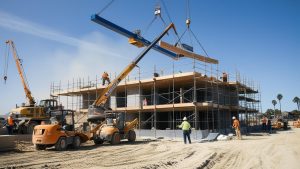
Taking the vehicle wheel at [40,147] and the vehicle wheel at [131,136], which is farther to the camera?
the vehicle wheel at [131,136]

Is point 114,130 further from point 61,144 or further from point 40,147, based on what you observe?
point 40,147

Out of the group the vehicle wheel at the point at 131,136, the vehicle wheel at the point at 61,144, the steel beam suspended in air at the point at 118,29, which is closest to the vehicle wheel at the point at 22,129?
the vehicle wheel at the point at 131,136

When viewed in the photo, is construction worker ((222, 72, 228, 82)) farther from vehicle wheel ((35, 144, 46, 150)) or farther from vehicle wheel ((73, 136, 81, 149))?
vehicle wheel ((35, 144, 46, 150))

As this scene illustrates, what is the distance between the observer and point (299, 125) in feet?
142

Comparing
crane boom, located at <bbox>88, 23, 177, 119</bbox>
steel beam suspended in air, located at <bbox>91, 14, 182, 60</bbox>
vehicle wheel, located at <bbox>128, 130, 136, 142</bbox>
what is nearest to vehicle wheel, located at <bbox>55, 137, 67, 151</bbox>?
crane boom, located at <bbox>88, 23, 177, 119</bbox>

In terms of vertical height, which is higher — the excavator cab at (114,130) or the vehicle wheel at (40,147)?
the excavator cab at (114,130)

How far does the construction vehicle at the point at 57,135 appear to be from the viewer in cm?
1419

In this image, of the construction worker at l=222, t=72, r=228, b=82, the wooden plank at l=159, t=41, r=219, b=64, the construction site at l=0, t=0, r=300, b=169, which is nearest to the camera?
the construction site at l=0, t=0, r=300, b=169

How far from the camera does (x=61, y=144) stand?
48.3 feet

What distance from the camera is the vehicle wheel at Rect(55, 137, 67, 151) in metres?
14.6

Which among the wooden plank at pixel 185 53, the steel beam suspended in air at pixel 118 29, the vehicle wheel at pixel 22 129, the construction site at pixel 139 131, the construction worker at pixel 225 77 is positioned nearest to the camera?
the construction site at pixel 139 131

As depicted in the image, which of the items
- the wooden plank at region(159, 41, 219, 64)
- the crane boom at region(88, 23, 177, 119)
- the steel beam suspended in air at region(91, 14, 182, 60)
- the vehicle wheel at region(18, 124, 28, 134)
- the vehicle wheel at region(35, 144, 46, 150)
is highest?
the steel beam suspended in air at region(91, 14, 182, 60)

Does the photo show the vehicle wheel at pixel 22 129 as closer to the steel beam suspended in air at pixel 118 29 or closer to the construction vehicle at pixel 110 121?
the construction vehicle at pixel 110 121

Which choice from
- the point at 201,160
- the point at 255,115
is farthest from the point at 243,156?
the point at 255,115
